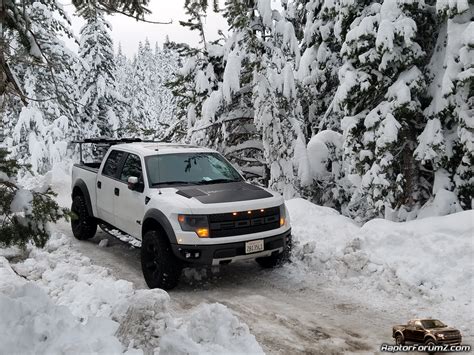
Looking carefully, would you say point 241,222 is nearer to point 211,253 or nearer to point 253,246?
point 253,246

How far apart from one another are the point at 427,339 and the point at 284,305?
198 centimetres

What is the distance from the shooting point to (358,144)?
9594 millimetres

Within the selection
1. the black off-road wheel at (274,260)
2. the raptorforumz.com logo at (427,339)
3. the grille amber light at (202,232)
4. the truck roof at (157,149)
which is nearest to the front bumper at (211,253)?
the grille amber light at (202,232)

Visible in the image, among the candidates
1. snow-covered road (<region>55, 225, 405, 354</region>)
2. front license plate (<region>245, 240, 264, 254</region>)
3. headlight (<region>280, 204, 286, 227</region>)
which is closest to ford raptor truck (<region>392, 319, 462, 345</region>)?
snow-covered road (<region>55, 225, 405, 354</region>)

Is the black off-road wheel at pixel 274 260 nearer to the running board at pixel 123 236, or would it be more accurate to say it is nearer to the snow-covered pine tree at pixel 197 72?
the running board at pixel 123 236

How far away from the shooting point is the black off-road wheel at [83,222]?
9508 millimetres

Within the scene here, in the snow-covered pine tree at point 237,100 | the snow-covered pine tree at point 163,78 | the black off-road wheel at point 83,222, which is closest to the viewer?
the black off-road wheel at point 83,222

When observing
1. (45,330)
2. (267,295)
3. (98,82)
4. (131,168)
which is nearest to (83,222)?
(131,168)

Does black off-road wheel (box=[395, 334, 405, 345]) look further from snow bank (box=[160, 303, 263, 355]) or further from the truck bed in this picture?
the truck bed

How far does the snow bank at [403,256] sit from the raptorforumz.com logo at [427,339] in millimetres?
1161

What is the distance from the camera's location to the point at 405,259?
710 centimetres

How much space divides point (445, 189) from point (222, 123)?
6.32 metres

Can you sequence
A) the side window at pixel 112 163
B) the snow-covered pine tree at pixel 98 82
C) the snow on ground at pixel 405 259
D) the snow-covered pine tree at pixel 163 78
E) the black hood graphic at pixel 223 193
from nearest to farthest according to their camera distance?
the snow on ground at pixel 405 259 < the black hood graphic at pixel 223 193 < the side window at pixel 112 163 < the snow-covered pine tree at pixel 98 82 < the snow-covered pine tree at pixel 163 78

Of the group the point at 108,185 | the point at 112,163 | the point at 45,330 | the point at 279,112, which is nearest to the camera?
the point at 45,330
